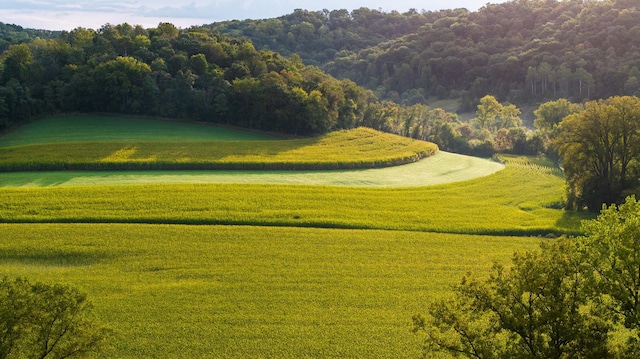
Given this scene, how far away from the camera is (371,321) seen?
3008cm

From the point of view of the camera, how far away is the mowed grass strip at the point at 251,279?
27844 mm

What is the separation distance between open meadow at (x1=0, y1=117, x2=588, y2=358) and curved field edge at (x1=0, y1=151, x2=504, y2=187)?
0.83m

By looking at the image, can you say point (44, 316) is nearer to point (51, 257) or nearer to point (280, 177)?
point (51, 257)

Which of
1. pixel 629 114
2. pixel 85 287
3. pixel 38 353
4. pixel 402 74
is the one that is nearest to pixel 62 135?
pixel 85 287

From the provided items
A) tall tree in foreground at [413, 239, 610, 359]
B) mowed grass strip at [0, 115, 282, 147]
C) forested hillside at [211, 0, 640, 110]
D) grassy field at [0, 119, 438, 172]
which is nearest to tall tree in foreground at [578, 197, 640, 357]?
tall tree in foreground at [413, 239, 610, 359]

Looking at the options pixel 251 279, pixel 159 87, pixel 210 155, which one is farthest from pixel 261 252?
pixel 159 87

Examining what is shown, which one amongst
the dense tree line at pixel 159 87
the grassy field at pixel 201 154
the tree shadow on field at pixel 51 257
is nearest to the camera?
the tree shadow on field at pixel 51 257

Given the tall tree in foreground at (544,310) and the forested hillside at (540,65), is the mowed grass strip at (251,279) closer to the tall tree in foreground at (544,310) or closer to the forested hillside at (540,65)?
the tall tree in foreground at (544,310)

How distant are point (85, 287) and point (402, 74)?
562 feet

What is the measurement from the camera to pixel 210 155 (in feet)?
227

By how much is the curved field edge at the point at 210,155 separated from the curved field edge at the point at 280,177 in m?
1.49

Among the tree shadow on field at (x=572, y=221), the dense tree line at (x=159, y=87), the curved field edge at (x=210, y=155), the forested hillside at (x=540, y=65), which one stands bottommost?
the tree shadow on field at (x=572, y=221)

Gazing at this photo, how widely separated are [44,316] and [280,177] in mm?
43992

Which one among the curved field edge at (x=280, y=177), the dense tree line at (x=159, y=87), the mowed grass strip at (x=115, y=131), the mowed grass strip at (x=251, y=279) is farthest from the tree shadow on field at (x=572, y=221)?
the mowed grass strip at (x=115, y=131)
